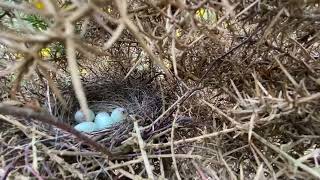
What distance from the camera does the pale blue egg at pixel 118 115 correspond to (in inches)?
35.5

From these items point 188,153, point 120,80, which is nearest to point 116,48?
point 120,80

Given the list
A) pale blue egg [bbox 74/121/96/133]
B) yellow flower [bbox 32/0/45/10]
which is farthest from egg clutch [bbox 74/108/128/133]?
yellow flower [bbox 32/0/45/10]

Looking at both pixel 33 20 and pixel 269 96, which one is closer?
pixel 269 96

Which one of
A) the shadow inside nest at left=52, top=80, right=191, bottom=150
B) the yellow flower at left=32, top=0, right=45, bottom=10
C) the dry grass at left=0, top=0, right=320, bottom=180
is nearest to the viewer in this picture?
the yellow flower at left=32, top=0, right=45, bottom=10

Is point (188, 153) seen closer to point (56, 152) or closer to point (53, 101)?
point (56, 152)

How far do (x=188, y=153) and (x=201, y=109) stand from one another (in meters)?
0.12

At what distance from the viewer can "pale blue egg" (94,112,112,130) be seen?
884 mm

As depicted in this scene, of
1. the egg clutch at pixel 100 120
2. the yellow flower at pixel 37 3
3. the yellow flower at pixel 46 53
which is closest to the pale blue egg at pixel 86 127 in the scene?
the egg clutch at pixel 100 120

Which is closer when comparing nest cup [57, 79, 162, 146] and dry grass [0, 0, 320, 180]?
dry grass [0, 0, 320, 180]

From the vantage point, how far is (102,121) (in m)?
0.90

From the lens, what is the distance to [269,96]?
1.97 feet

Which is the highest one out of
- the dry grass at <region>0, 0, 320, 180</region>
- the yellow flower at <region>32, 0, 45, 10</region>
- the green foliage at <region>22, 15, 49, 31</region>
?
the green foliage at <region>22, 15, 49, 31</region>

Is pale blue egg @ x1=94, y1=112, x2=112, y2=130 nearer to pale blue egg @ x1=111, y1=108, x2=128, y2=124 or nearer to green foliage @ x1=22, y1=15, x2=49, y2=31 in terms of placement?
pale blue egg @ x1=111, y1=108, x2=128, y2=124

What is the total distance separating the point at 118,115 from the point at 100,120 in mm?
36
